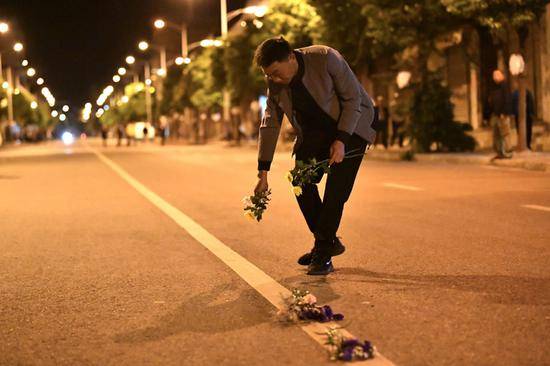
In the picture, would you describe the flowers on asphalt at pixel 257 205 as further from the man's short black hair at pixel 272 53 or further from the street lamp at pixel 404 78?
the street lamp at pixel 404 78

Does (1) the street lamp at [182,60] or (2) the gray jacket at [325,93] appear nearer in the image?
(2) the gray jacket at [325,93]

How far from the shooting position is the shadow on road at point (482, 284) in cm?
540

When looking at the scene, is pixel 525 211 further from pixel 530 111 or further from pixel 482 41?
pixel 482 41

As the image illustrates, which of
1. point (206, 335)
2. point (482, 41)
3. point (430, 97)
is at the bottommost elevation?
point (206, 335)

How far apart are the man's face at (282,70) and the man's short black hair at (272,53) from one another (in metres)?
0.03

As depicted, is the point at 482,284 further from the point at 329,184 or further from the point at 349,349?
the point at 349,349

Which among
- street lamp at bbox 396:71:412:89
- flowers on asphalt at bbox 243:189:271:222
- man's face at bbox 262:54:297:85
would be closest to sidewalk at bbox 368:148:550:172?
street lamp at bbox 396:71:412:89

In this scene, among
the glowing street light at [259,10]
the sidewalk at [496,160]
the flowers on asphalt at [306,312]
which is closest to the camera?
the flowers on asphalt at [306,312]

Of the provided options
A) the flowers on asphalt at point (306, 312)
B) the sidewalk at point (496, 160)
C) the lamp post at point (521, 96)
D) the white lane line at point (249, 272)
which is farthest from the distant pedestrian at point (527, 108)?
the flowers on asphalt at point (306, 312)

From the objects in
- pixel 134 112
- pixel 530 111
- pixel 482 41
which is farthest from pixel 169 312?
pixel 134 112

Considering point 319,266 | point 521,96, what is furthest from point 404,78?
point 319,266

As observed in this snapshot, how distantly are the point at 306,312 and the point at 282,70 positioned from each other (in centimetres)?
168

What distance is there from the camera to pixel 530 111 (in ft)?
74.7

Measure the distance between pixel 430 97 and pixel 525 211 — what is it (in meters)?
16.1
